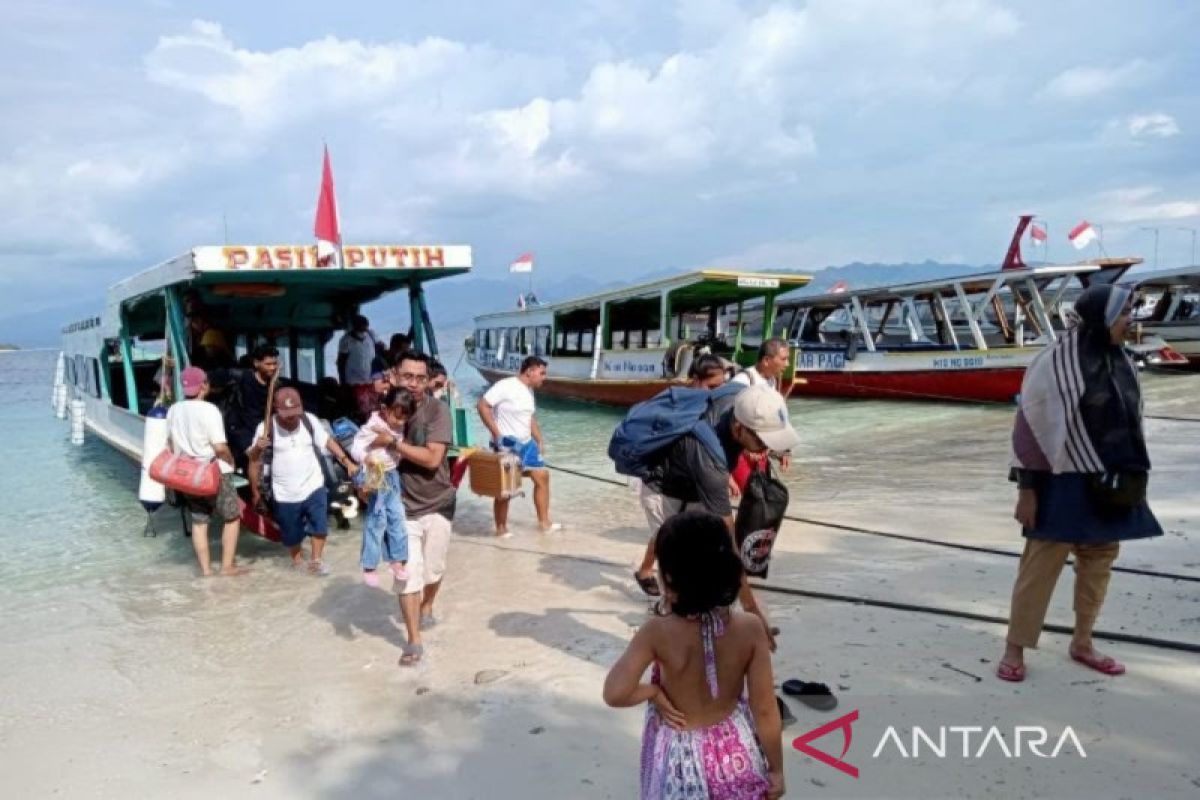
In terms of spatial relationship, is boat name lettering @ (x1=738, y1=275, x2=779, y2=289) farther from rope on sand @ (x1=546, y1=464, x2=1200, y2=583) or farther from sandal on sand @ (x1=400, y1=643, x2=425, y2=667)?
sandal on sand @ (x1=400, y1=643, x2=425, y2=667)

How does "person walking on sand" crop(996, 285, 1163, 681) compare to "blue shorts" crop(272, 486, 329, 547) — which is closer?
"person walking on sand" crop(996, 285, 1163, 681)

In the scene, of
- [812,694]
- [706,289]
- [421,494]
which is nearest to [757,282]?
[706,289]

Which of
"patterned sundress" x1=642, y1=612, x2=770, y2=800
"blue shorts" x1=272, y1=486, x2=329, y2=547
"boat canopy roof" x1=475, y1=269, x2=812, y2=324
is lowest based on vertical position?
"blue shorts" x1=272, y1=486, x2=329, y2=547

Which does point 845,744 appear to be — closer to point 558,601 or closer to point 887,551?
point 558,601

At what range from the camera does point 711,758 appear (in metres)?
1.98

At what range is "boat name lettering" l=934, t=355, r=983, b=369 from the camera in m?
18.0

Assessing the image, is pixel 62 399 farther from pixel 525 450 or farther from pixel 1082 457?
pixel 1082 457

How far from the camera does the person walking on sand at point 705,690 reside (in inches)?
77.0

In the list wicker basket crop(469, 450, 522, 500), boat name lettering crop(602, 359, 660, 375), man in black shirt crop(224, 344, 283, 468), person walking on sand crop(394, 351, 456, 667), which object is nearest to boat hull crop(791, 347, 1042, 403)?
boat name lettering crop(602, 359, 660, 375)

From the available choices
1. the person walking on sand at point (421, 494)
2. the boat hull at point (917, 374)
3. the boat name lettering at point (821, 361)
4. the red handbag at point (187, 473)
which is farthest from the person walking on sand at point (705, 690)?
the boat name lettering at point (821, 361)

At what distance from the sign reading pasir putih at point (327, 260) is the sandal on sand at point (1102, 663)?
6014 mm

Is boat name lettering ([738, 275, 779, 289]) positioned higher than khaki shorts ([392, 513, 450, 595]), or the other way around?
boat name lettering ([738, 275, 779, 289])

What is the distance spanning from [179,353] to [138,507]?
130 inches

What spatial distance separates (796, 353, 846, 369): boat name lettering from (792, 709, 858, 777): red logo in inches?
688
